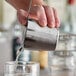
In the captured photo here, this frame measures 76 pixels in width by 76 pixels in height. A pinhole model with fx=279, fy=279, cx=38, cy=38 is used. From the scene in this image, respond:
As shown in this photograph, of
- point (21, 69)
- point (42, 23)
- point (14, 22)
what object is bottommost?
point (21, 69)

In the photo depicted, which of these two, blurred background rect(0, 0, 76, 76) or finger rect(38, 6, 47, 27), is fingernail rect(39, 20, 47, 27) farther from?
blurred background rect(0, 0, 76, 76)

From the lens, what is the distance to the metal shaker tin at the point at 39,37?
75 cm

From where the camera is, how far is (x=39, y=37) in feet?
2.49

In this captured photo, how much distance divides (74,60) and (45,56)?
13 centimetres

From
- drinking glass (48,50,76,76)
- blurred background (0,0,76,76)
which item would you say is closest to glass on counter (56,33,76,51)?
drinking glass (48,50,76,76)

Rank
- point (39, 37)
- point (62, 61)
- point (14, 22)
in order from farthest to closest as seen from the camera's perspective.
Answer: point (14, 22) → point (62, 61) → point (39, 37)

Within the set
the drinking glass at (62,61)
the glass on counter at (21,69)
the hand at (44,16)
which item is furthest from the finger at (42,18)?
the drinking glass at (62,61)

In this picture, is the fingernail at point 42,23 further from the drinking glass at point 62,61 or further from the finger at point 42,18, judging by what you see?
the drinking glass at point 62,61

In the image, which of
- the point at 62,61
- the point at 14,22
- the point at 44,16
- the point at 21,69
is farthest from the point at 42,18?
the point at 14,22

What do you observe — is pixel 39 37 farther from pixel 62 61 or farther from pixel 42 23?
pixel 62 61

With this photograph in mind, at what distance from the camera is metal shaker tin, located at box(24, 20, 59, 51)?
747 mm

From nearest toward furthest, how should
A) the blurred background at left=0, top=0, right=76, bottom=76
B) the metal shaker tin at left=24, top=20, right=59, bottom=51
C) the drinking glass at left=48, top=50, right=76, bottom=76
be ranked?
the metal shaker tin at left=24, top=20, right=59, bottom=51 < the drinking glass at left=48, top=50, right=76, bottom=76 < the blurred background at left=0, top=0, right=76, bottom=76

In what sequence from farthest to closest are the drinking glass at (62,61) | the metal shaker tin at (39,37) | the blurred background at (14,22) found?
the blurred background at (14,22) → the drinking glass at (62,61) → the metal shaker tin at (39,37)

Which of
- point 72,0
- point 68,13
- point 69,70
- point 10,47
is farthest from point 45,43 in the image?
point 68,13
